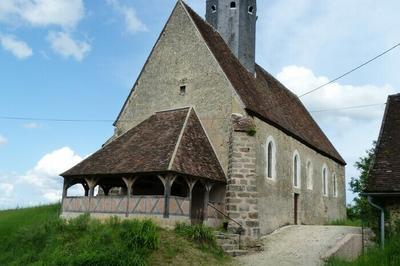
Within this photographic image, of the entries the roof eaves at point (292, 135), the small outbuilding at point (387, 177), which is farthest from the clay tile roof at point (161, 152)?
the small outbuilding at point (387, 177)

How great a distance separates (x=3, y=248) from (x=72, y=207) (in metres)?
2.71

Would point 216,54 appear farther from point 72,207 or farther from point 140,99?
point 72,207

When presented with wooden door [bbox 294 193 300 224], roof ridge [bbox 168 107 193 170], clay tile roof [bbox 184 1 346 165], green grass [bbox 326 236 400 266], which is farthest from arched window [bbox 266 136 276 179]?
green grass [bbox 326 236 400 266]

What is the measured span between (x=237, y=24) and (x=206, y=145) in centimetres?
715

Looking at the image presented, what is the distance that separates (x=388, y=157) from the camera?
14688mm

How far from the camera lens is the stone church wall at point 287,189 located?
18.4 metres

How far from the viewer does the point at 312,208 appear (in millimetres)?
23766

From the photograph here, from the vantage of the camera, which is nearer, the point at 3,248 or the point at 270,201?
the point at 3,248

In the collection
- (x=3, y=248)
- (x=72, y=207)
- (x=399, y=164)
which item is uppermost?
(x=399, y=164)

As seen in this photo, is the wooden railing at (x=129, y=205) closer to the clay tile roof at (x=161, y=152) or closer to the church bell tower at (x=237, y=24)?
the clay tile roof at (x=161, y=152)

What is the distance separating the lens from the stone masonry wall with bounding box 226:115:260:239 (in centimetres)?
1659

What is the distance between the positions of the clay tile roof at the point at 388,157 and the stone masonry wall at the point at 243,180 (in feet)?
14.4

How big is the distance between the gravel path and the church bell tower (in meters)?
8.26

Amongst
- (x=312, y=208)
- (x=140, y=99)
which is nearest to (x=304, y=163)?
(x=312, y=208)
